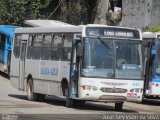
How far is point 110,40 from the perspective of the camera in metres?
21.0

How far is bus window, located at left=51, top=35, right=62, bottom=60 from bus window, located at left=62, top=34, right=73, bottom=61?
38 centimetres

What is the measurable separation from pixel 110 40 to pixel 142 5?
17620 mm

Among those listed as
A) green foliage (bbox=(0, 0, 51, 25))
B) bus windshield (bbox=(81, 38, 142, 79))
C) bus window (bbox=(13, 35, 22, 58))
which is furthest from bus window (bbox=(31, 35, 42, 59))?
green foliage (bbox=(0, 0, 51, 25))

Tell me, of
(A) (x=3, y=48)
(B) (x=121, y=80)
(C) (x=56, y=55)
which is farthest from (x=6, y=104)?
(A) (x=3, y=48)

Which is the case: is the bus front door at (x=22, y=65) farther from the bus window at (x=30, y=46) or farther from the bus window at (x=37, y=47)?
the bus window at (x=37, y=47)

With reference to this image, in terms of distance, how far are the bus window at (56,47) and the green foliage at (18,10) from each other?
24.2m

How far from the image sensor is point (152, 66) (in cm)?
2541

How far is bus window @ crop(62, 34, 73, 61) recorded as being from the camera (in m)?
21.8

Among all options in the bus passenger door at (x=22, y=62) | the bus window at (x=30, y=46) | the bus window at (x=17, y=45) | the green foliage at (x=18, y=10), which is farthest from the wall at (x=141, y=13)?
the bus window at (x=30, y=46)

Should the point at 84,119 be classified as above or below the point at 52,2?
below

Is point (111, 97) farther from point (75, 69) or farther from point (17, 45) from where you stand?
point (17, 45)

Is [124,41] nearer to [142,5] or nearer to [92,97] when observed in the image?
[92,97]

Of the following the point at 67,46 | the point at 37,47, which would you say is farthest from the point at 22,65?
the point at 67,46

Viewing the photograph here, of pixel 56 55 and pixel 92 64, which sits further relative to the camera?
pixel 56 55
